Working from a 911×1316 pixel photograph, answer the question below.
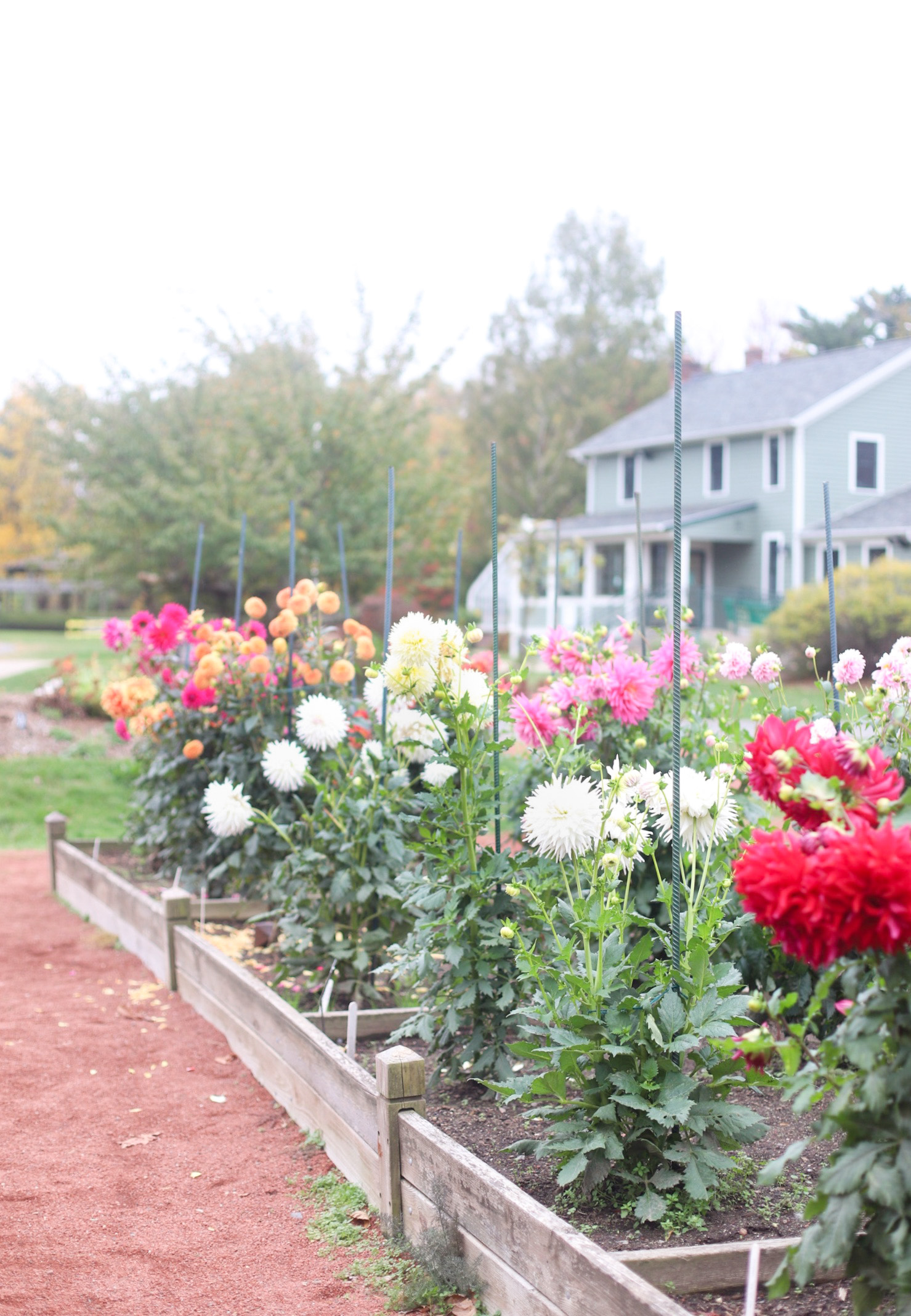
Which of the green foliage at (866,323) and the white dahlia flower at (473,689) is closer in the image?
the white dahlia flower at (473,689)

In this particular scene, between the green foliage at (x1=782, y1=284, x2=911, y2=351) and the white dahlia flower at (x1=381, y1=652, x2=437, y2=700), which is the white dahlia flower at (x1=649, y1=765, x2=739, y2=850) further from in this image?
the green foliage at (x1=782, y1=284, x2=911, y2=351)

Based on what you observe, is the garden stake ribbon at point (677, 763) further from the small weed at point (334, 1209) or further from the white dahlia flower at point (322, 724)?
the white dahlia flower at point (322, 724)

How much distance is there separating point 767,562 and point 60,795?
18410 millimetres

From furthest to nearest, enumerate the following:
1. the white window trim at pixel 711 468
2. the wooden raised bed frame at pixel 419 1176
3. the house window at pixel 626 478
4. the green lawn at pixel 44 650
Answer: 1. the house window at pixel 626 478
2. the white window trim at pixel 711 468
3. the green lawn at pixel 44 650
4. the wooden raised bed frame at pixel 419 1176

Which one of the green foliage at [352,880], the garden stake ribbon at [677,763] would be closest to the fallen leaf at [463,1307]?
the garden stake ribbon at [677,763]

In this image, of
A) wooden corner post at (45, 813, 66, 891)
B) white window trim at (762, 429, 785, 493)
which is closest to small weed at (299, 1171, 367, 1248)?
wooden corner post at (45, 813, 66, 891)

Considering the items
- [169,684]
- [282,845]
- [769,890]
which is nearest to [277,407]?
[169,684]

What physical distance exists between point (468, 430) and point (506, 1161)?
38.6m

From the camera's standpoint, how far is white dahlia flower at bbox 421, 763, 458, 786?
3738mm

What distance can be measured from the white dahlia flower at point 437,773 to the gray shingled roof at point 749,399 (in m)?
19.3

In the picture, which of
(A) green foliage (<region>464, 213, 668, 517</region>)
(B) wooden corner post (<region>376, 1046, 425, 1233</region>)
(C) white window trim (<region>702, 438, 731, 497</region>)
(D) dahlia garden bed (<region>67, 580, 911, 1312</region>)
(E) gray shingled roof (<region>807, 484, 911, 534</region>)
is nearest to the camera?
(D) dahlia garden bed (<region>67, 580, 911, 1312</region>)

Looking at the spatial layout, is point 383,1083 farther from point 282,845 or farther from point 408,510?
point 408,510

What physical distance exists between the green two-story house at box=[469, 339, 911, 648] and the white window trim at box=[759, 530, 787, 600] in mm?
30

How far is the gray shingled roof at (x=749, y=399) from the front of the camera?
940 inches
